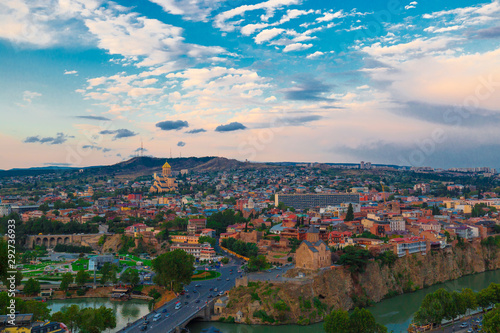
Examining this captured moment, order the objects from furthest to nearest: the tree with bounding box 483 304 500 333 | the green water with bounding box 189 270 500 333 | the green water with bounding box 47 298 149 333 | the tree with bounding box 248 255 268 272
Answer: the tree with bounding box 248 255 268 272, the green water with bounding box 47 298 149 333, the green water with bounding box 189 270 500 333, the tree with bounding box 483 304 500 333

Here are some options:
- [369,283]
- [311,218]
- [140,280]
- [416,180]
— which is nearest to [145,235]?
[140,280]

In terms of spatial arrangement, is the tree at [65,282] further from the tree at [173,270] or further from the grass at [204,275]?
the grass at [204,275]

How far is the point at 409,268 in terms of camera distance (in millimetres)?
23047

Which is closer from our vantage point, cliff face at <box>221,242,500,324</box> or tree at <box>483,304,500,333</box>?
tree at <box>483,304,500,333</box>

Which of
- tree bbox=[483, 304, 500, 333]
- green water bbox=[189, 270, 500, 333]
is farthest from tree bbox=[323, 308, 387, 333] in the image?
tree bbox=[483, 304, 500, 333]

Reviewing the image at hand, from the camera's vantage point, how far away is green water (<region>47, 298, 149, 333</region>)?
18859 mm

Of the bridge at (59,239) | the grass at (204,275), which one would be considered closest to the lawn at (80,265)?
the bridge at (59,239)

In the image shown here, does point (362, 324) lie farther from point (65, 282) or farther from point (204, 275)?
point (65, 282)

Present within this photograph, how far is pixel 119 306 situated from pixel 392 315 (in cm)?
1133

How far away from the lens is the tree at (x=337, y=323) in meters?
14.4

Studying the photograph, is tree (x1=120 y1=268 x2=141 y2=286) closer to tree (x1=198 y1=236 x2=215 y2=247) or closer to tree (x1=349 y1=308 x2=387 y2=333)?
tree (x1=198 y1=236 x2=215 y2=247)

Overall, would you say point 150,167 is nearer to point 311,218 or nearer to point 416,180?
point 416,180

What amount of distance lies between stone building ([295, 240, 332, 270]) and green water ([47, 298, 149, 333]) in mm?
6748

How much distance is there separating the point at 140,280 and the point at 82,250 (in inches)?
451
